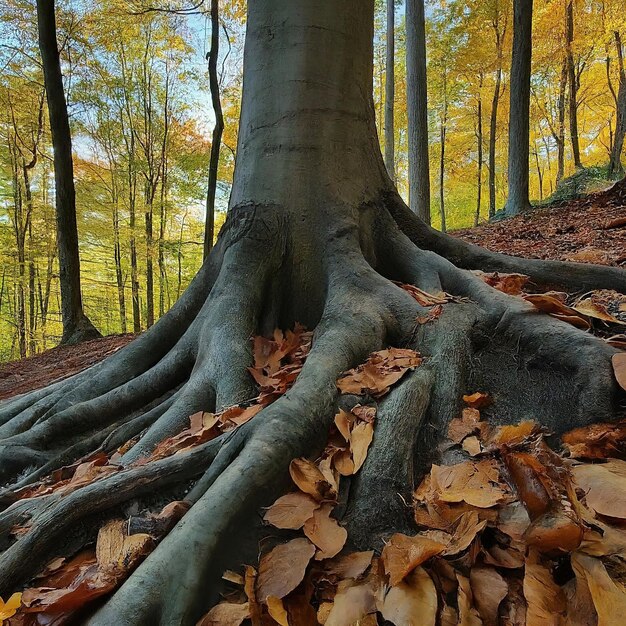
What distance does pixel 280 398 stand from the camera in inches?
61.3

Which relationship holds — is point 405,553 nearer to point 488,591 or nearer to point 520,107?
point 488,591

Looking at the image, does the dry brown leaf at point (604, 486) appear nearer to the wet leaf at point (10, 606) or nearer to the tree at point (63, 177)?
the wet leaf at point (10, 606)

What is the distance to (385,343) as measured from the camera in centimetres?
207

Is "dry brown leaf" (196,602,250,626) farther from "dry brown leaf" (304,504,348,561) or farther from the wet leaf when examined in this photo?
the wet leaf

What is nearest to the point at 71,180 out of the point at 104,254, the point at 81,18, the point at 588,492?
the point at 81,18

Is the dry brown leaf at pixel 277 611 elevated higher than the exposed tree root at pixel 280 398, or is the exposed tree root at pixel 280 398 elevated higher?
the exposed tree root at pixel 280 398

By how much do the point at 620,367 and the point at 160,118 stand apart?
842 inches

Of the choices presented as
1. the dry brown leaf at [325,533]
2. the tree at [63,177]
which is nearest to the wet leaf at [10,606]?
the dry brown leaf at [325,533]

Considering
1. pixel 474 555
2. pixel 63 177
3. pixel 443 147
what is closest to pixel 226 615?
pixel 474 555

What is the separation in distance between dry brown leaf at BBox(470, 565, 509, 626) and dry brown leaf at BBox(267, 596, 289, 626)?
16.7 inches

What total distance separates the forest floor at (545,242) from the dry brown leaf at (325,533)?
3.22 m

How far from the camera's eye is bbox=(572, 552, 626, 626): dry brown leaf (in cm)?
81

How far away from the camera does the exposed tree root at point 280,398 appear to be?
1.20m

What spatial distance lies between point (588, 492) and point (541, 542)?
21 cm
